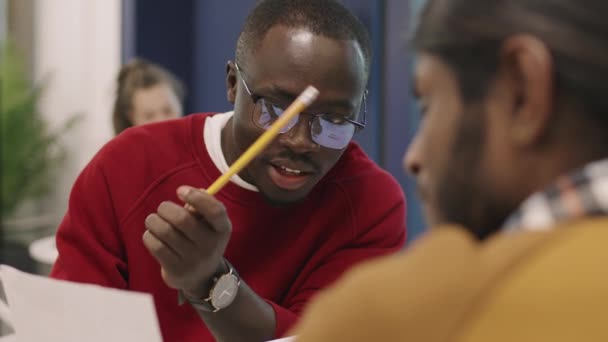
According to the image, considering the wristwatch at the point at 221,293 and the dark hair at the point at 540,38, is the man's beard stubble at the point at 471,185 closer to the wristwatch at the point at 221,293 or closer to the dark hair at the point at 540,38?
the dark hair at the point at 540,38

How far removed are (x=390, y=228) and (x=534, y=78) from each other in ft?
2.67

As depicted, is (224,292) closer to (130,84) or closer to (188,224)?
(188,224)

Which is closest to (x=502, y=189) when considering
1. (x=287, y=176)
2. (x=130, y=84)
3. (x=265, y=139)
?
(x=265, y=139)

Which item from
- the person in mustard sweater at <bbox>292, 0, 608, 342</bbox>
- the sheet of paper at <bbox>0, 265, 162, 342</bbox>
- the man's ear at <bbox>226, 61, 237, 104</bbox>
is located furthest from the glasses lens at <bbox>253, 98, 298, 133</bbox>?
the person in mustard sweater at <bbox>292, 0, 608, 342</bbox>

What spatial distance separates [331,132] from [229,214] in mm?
231

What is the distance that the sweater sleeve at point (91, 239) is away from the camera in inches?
48.7

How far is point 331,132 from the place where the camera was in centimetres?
117

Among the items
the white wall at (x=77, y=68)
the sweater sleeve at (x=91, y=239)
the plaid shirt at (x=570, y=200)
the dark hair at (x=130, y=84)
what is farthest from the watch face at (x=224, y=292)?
the white wall at (x=77, y=68)

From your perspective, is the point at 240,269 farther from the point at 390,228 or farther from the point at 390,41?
the point at 390,41

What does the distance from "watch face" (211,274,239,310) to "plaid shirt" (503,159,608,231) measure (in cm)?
61

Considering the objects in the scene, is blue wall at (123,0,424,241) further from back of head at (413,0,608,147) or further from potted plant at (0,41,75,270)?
back of head at (413,0,608,147)

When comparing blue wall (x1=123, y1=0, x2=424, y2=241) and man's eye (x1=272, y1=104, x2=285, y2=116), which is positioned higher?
man's eye (x1=272, y1=104, x2=285, y2=116)

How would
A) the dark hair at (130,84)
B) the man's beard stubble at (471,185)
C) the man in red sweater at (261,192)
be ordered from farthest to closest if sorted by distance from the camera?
the dark hair at (130,84)
the man in red sweater at (261,192)
the man's beard stubble at (471,185)

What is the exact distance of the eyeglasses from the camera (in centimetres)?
115
